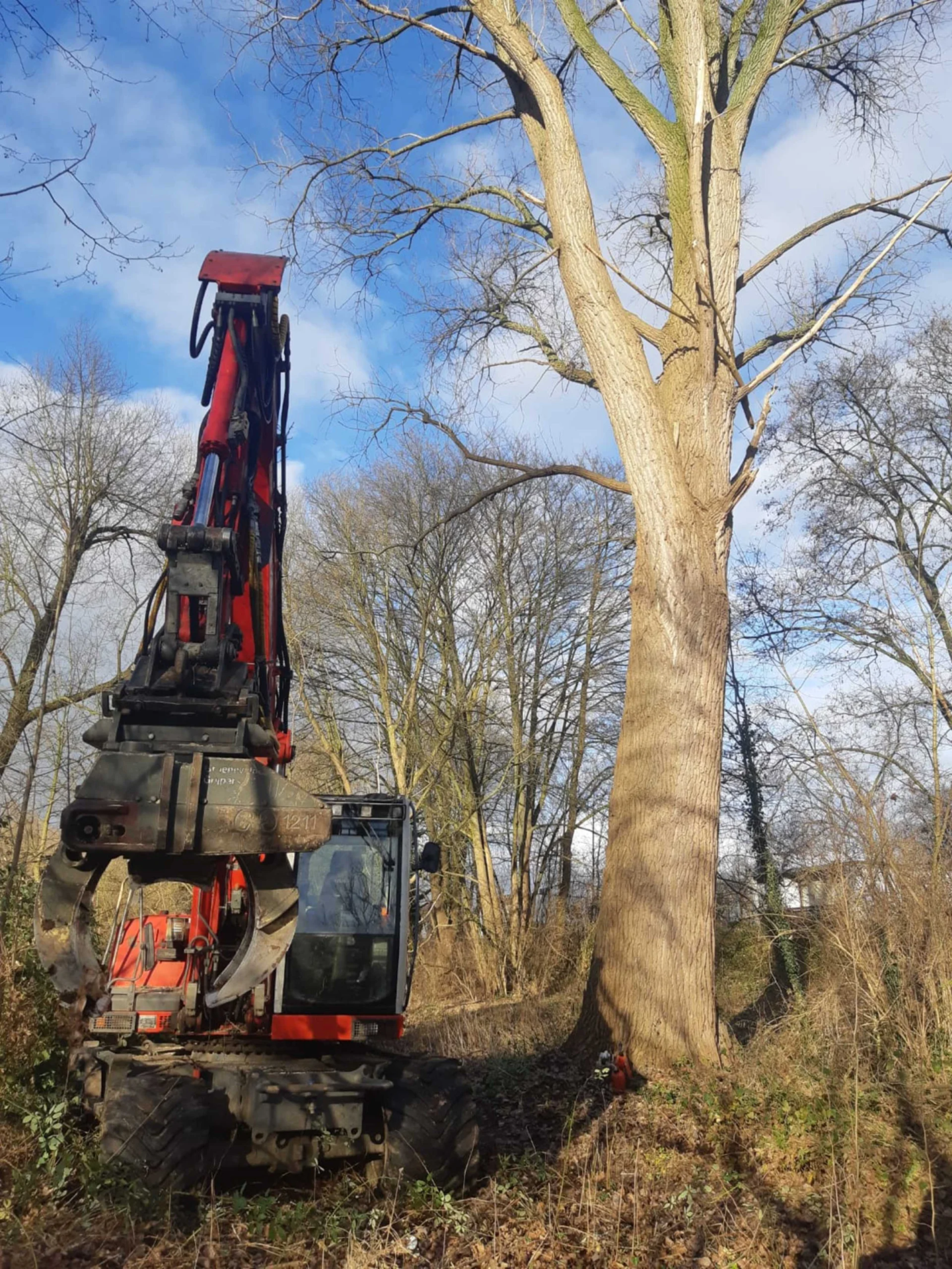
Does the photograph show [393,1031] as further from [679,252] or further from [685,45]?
[685,45]

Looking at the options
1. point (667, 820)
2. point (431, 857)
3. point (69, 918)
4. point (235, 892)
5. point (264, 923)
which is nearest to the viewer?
point (69, 918)

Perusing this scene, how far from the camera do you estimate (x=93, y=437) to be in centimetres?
2092

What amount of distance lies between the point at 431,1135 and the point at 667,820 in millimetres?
2817

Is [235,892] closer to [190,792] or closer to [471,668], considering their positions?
[190,792]

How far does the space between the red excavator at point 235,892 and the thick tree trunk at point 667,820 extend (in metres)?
1.52

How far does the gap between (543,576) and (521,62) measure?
11286mm

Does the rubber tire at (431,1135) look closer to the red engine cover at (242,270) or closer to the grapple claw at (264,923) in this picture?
the grapple claw at (264,923)

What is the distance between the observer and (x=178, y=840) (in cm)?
384

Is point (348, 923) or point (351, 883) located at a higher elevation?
point (351, 883)

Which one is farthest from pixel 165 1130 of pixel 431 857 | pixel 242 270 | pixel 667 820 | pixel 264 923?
pixel 242 270

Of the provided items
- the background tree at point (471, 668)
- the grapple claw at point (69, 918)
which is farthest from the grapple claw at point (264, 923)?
the background tree at point (471, 668)

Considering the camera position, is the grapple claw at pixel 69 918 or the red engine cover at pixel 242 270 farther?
the red engine cover at pixel 242 270

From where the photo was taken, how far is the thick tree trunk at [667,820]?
7.40m

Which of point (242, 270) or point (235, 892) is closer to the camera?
point (242, 270)
